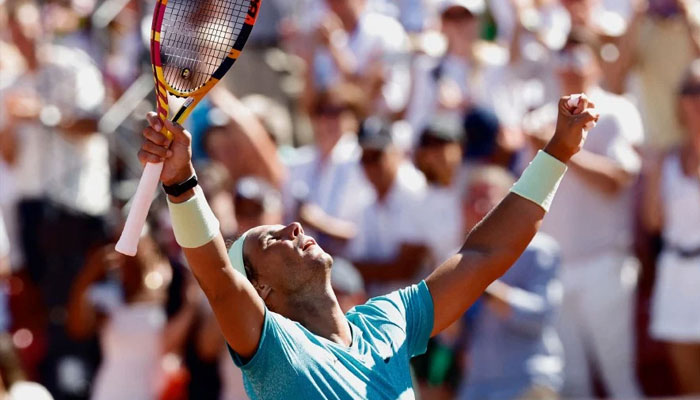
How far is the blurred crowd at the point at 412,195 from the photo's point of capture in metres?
7.53

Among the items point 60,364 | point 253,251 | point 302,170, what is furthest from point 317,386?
point 60,364

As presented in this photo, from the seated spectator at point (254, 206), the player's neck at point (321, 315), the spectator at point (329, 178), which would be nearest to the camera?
the player's neck at point (321, 315)

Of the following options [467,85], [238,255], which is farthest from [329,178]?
[238,255]

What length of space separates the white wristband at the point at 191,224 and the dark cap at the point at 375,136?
4.25 m

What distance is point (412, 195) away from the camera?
805cm

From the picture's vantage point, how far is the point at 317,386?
4062mm

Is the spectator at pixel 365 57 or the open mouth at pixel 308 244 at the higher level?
the open mouth at pixel 308 244

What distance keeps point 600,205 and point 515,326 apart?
108 centimetres

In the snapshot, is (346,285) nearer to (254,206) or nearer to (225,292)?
(254,206)

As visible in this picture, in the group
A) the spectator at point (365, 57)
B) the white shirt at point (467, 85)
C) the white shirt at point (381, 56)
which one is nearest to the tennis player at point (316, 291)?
the white shirt at point (467, 85)

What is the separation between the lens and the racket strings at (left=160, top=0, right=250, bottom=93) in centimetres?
441

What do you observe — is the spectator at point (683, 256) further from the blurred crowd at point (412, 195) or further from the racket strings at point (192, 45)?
the racket strings at point (192, 45)

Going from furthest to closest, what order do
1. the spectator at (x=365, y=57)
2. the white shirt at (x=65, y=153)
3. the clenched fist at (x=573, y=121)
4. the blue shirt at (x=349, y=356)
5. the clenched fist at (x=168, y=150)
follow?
the white shirt at (x=65, y=153) < the spectator at (x=365, y=57) < the clenched fist at (x=573, y=121) < the blue shirt at (x=349, y=356) < the clenched fist at (x=168, y=150)

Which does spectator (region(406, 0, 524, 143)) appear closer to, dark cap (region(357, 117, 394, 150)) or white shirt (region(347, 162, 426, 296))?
dark cap (region(357, 117, 394, 150))
